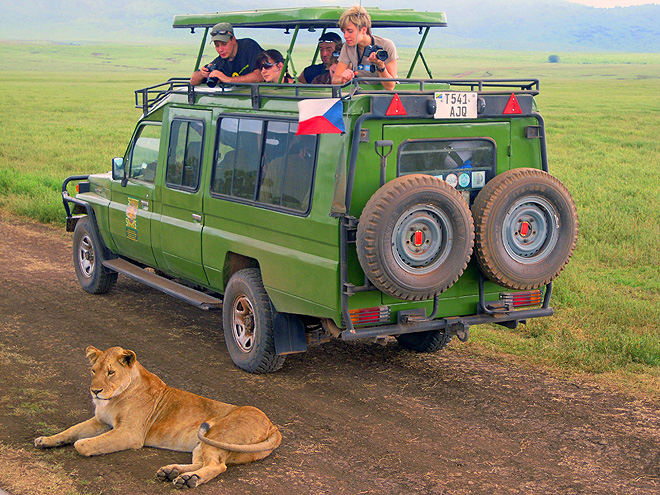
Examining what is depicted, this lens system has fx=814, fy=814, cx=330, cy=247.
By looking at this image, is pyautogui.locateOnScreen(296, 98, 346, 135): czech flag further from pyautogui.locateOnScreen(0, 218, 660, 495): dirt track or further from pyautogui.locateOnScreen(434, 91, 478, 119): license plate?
pyautogui.locateOnScreen(0, 218, 660, 495): dirt track

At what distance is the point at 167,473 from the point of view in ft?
15.2

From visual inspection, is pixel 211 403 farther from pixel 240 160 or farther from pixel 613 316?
pixel 613 316

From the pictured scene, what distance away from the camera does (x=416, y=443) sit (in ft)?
17.0

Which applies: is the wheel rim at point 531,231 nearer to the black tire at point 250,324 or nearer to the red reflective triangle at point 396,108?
the red reflective triangle at point 396,108

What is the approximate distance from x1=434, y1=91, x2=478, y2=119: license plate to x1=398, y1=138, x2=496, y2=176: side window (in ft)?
0.62

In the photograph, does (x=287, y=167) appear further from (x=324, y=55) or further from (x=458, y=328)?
(x=324, y=55)

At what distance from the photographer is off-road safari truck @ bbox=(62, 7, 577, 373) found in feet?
18.3

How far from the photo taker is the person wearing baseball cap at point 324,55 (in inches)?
322

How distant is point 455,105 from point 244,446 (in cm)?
284

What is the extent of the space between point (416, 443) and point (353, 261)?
4.28ft

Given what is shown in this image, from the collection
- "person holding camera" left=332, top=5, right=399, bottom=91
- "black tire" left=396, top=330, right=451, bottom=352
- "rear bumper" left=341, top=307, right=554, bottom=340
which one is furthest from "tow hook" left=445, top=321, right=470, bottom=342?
"person holding camera" left=332, top=5, right=399, bottom=91

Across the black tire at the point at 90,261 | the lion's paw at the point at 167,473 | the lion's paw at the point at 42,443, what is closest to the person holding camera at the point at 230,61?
the black tire at the point at 90,261

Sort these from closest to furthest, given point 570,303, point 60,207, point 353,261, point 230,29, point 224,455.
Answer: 1. point 224,455
2. point 353,261
3. point 230,29
4. point 570,303
5. point 60,207

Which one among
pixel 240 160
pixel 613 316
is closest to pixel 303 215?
pixel 240 160
